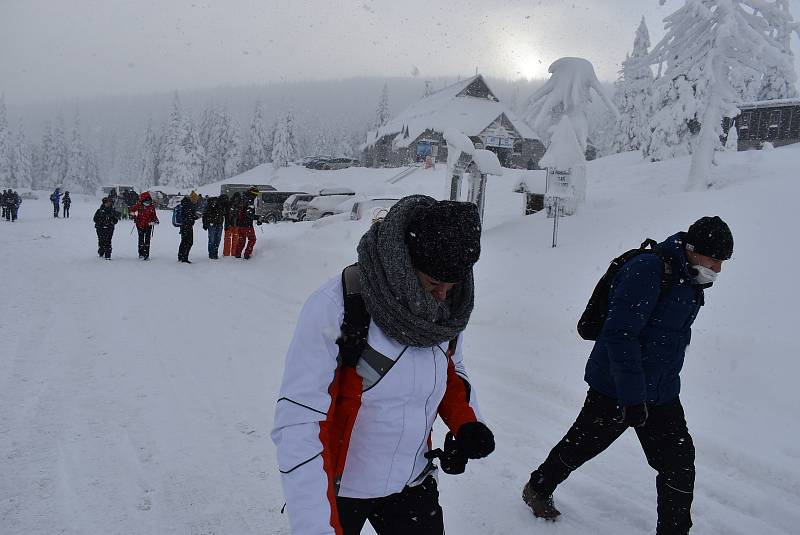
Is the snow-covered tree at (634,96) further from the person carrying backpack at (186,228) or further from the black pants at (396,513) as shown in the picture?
the black pants at (396,513)

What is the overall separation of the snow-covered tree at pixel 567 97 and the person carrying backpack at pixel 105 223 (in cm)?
1343

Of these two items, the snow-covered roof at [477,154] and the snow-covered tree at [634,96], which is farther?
the snow-covered tree at [634,96]

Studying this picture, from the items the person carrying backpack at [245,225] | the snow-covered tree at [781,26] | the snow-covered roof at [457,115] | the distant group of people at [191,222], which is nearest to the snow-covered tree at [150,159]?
the snow-covered roof at [457,115]

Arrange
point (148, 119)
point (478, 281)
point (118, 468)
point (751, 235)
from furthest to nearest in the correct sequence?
point (148, 119) → point (478, 281) → point (751, 235) → point (118, 468)

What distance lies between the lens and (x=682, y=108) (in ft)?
74.1

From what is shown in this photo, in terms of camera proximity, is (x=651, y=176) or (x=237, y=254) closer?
(x=237, y=254)

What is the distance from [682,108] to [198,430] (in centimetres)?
2373

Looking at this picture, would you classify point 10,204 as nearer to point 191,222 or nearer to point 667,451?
point 191,222

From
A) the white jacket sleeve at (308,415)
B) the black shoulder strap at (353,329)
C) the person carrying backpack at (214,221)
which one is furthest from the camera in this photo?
the person carrying backpack at (214,221)

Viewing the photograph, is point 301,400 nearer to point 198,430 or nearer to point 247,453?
point 247,453

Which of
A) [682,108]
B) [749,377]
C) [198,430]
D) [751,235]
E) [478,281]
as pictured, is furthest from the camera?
[682,108]

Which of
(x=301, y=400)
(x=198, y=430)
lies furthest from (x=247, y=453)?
(x=301, y=400)

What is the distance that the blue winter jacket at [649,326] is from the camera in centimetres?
303

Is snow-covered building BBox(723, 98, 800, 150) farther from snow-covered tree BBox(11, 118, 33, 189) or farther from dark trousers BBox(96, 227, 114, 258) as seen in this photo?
snow-covered tree BBox(11, 118, 33, 189)
